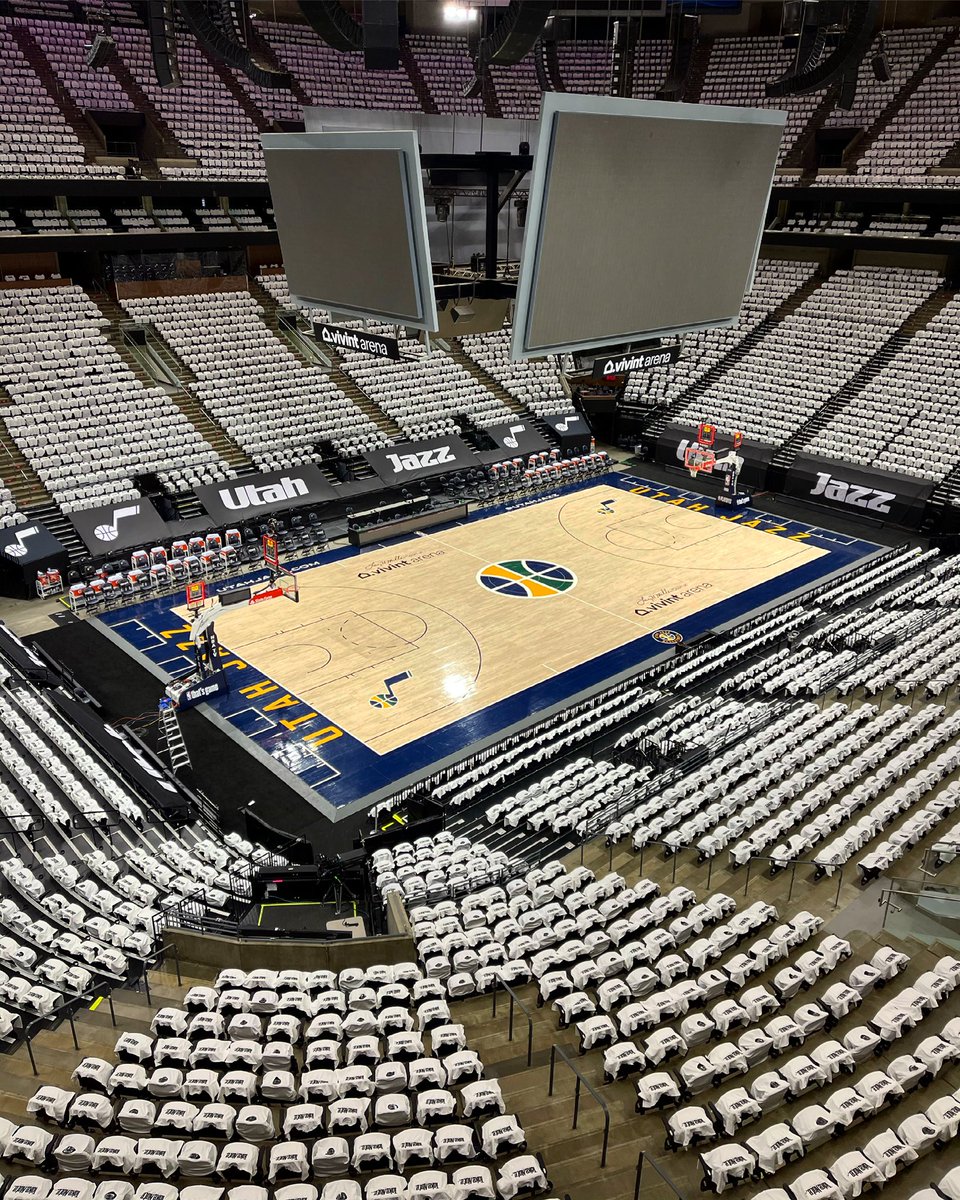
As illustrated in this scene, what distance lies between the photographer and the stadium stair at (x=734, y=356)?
38.0m

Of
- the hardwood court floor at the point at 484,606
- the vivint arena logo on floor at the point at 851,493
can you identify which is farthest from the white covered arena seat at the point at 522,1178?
the vivint arena logo on floor at the point at 851,493

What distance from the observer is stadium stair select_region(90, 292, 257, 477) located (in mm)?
30891

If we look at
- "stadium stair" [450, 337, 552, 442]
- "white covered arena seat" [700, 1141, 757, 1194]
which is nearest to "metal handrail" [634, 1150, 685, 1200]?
"white covered arena seat" [700, 1141, 757, 1194]

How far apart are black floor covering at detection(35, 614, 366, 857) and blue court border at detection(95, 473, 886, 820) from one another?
33cm

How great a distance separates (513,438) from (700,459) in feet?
25.3

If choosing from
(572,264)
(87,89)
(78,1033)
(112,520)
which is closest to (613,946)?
(78,1033)

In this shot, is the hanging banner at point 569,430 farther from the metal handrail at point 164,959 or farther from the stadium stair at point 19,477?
the metal handrail at point 164,959


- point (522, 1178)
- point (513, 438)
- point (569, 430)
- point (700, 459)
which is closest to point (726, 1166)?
point (522, 1178)

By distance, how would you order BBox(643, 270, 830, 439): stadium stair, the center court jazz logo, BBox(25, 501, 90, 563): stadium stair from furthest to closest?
BBox(643, 270, 830, 439): stadium stair < BBox(25, 501, 90, 563): stadium stair < the center court jazz logo

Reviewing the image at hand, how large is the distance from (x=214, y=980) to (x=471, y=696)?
9.79 m

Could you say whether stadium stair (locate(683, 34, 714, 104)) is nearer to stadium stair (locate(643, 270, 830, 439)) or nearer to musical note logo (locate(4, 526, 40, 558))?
stadium stair (locate(643, 270, 830, 439))

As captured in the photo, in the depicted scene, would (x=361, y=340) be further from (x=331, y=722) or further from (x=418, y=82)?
(x=418, y=82)

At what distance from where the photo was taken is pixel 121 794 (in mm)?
15516

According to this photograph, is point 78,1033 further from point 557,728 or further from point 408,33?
point 408,33
